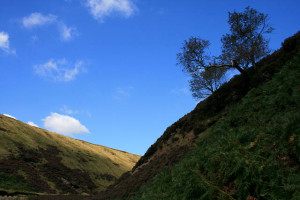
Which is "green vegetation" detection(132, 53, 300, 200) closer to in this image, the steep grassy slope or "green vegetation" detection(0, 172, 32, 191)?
the steep grassy slope

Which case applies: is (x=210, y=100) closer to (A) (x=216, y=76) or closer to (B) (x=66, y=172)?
(A) (x=216, y=76)

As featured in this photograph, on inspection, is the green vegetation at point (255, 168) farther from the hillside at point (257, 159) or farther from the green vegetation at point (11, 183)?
the green vegetation at point (11, 183)

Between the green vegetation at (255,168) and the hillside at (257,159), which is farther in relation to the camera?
the hillside at (257,159)

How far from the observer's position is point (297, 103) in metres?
11.2

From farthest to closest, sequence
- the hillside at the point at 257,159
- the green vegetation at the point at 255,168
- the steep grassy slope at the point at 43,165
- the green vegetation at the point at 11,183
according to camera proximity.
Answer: the steep grassy slope at the point at 43,165 < the green vegetation at the point at 11,183 < the hillside at the point at 257,159 < the green vegetation at the point at 255,168

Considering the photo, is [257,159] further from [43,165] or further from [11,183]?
[43,165]

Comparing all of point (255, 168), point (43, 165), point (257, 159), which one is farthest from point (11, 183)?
point (255, 168)

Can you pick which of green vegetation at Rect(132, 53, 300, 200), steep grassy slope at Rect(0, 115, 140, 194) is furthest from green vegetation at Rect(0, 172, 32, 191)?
green vegetation at Rect(132, 53, 300, 200)

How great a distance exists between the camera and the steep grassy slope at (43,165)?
179 feet

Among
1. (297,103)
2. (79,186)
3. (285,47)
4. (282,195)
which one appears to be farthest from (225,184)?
(79,186)

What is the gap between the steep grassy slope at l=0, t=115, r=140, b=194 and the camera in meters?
54.6

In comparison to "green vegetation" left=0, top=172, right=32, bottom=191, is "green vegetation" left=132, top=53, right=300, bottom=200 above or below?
above

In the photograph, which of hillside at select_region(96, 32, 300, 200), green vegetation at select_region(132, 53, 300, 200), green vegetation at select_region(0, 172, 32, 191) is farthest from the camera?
green vegetation at select_region(0, 172, 32, 191)

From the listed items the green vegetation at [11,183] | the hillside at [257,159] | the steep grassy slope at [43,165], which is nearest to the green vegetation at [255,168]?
the hillside at [257,159]
